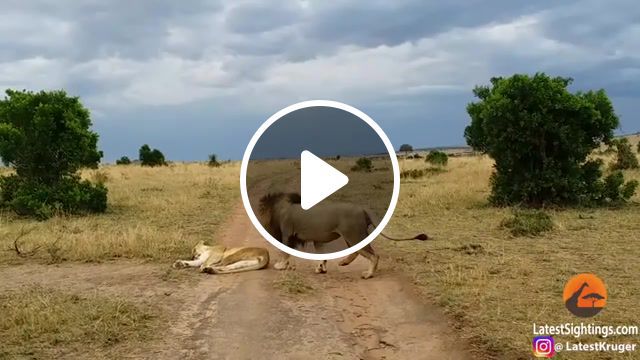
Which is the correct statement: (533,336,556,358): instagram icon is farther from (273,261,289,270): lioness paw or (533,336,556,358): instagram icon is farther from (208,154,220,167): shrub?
(208,154,220,167): shrub

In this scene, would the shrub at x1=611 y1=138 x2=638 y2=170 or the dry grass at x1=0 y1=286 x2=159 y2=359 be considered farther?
the shrub at x1=611 y1=138 x2=638 y2=170

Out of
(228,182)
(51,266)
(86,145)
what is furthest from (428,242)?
(228,182)

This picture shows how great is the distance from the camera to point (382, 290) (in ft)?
27.2

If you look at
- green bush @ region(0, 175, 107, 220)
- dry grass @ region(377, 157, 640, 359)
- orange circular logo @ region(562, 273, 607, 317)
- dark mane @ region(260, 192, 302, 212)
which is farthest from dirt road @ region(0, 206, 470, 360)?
green bush @ region(0, 175, 107, 220)

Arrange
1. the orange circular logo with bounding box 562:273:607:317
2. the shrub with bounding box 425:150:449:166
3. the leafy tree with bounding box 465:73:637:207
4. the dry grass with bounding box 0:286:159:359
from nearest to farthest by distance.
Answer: the dry grass with bounding box 0:286:159:359, the orange circular logo with bounding box 562:273:607:317, the leafy tree with bounding box 465:73:637:207, the shrub with bounding box 425:150:449:166

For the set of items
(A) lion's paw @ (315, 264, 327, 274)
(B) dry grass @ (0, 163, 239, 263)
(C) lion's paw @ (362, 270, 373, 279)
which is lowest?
(C) lion's paw @ (362, 270, 373, 279)

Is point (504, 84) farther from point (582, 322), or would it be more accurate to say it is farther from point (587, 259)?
point (582, 322)

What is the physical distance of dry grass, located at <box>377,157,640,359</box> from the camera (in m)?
6.39

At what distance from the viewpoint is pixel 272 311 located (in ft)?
23.5

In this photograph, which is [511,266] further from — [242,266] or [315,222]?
[242,266]

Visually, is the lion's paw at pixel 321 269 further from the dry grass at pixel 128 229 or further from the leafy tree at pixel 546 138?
the leafy tree at pixel 546 138

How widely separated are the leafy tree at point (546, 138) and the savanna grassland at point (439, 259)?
85 cm

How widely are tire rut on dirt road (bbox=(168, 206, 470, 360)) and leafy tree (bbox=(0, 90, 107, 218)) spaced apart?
8826mm

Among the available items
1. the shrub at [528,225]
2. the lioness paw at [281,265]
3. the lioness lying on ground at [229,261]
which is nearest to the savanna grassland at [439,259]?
the shrub at [528,225]
